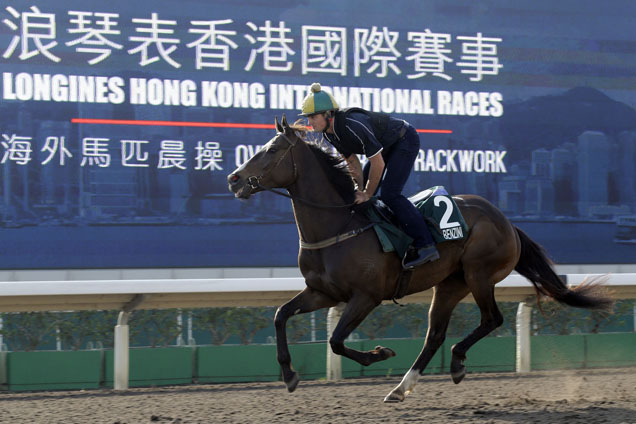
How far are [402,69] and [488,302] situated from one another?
15.3 ft

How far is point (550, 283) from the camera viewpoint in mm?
5082

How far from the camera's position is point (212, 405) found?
15.2 ft

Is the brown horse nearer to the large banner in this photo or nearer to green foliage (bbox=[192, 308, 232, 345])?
green foliage (bbox=[192, 308, 232, 345])

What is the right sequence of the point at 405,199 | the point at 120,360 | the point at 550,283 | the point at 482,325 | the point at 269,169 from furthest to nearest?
1. the point at 120,360
2. the point at 550,283
3. the point at 482,325
4. the point at 405,199
5. the point at 269,169

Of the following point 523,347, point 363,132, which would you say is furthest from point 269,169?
point 523,347

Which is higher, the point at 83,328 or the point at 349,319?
the point at 349,319

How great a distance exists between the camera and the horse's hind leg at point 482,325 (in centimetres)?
478

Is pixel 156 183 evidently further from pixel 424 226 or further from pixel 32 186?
pixel 424 226

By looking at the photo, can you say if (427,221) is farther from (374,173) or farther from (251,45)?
(251,45)

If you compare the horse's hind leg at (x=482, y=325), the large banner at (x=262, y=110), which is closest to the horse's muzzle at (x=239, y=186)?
the horse's hind leg at (x=482, y=325)

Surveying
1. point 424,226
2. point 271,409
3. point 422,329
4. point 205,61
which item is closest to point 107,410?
point 271,409

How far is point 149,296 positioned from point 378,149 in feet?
7.83

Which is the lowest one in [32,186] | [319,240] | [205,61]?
[319,240]

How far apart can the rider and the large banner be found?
3997 millimetres
